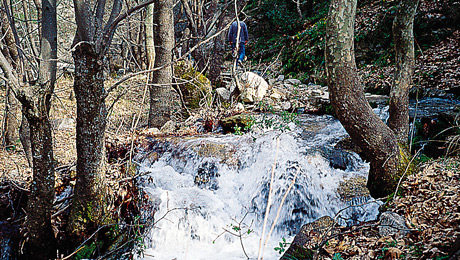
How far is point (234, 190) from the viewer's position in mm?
5223

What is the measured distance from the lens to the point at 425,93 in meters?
7.65

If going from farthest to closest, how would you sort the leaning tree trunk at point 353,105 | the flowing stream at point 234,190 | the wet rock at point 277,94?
the wet rock at point 277,94 < the flowing stream at point 234,190 < the leaning tree trunk at point 353,105

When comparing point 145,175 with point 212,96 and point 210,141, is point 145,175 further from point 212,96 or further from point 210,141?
point 212,96

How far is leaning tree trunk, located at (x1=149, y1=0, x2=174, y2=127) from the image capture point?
21.6ft

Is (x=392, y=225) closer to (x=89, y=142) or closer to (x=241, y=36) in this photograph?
(x=89, y=142)

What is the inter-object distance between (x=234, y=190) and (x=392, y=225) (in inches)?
105

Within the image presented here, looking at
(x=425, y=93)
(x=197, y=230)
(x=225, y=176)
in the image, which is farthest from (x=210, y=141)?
(x=425, y=93)

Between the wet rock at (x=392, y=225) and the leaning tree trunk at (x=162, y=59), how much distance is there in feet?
16.4

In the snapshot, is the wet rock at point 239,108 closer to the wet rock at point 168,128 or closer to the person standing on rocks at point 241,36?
the wet rock at point 168,128

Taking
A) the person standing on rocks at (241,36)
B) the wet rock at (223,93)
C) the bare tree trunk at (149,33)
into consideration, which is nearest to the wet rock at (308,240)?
the bare tree trunk at (149,33)

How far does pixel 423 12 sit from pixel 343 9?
8.34 meters

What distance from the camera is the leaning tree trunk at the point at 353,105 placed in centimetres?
391

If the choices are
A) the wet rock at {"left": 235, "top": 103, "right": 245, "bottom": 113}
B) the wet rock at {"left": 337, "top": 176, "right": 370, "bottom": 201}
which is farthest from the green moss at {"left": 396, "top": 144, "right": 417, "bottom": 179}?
the wet rock at {"left": 235, "top": 103, "right": 245, "bottom": 113}

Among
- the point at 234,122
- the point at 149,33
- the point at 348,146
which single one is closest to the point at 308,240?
the point at 348,146
